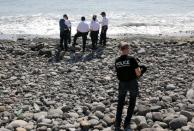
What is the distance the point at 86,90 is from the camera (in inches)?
567

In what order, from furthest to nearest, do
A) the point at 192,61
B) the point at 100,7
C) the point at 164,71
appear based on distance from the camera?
1. the point at 100,7
2. the point at 192,61
3. the point at 164,71

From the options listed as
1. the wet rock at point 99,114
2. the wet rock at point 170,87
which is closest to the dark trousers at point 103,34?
the wet rock at point 170,87

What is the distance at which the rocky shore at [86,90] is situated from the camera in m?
10.9

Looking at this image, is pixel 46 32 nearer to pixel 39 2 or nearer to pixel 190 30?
pixel 190 30

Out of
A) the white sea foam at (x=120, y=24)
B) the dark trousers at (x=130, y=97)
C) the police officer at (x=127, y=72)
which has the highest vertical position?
the police officer at (x=127, y=72)

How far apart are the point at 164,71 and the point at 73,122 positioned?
6748 millimetres

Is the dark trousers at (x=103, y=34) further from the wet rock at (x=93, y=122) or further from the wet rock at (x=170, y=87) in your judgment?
the wet rock at (x=93, y=122)

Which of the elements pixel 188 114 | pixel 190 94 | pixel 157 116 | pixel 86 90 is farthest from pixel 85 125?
pixel 190 94

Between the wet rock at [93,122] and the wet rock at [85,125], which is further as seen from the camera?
the wet rock at [93,122]

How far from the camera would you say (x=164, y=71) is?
17.0m

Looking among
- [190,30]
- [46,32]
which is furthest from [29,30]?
[190,30]

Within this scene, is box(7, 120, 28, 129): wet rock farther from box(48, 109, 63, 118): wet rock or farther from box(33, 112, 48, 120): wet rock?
box(48, 109, 63, 118): wet rock

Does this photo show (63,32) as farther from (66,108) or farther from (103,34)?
(66,108)

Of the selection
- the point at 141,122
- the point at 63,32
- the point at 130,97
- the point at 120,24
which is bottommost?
the point at 120,24
